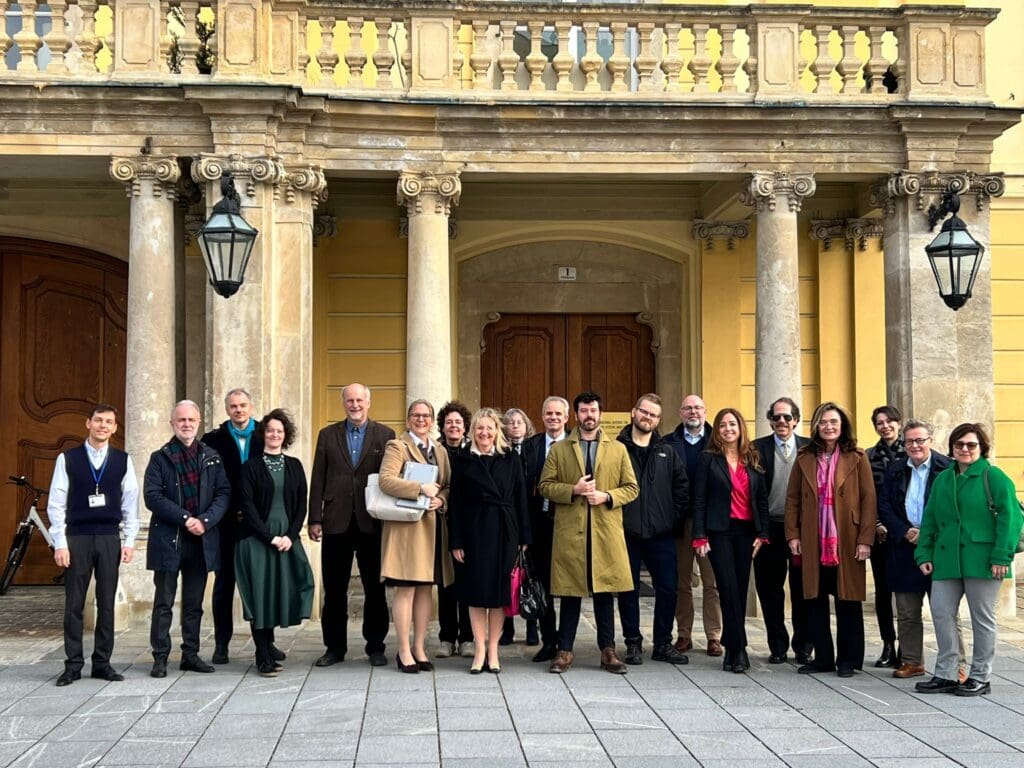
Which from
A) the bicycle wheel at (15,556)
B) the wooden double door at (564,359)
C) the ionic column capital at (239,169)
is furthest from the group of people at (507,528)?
the wooden double door at (564,359)

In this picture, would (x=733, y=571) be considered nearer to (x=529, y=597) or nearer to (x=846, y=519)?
(x=846, y=519)

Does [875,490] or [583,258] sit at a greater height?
[583,258]

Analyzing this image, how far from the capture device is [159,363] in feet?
32.8

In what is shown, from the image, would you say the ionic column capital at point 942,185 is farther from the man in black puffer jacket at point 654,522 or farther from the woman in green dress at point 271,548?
the woman in green dress at point 271,548

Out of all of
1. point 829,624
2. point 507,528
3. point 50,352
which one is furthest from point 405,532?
point 50,352

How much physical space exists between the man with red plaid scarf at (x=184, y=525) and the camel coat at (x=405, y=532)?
106 centimetres

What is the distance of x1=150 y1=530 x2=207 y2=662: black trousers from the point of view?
25.0 feet

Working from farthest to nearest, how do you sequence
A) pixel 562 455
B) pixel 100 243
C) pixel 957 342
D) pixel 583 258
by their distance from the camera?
1. pixel 583 258
2. pixel 100 243
3. pixel 957 342
4. pixel 562 455

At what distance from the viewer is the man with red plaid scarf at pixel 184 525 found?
25.0 ft

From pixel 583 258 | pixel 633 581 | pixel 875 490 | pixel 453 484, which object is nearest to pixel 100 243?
pixel 583 258

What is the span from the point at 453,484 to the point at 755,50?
5229 millimetres

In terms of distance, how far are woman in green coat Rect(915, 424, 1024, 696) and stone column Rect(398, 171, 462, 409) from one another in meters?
4.51

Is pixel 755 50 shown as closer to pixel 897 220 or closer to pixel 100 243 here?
pixel 897 220

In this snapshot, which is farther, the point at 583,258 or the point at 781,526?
the point at 583,258
